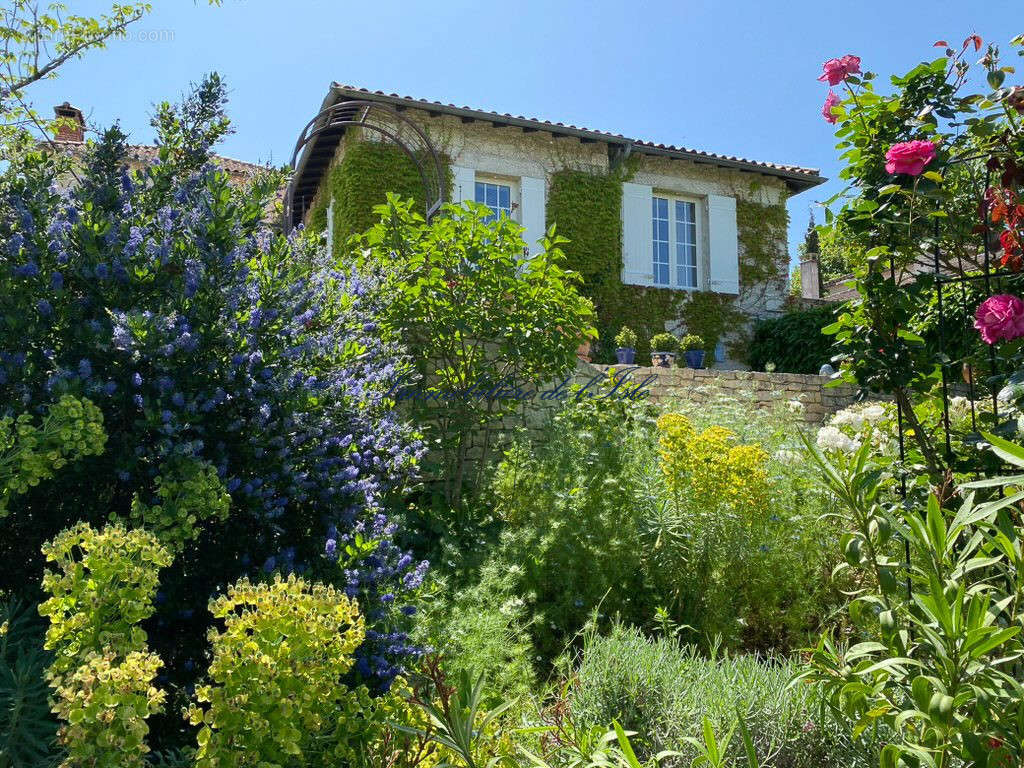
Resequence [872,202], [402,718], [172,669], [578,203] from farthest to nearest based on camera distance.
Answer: [578,203], [872,202], [172,669], [402,718]

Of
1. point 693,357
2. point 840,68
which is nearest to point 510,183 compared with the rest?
point 693,357

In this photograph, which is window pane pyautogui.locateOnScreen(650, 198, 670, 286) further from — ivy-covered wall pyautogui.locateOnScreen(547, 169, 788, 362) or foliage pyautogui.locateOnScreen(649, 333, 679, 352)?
foliage pyautogui.locateOnScreen(649, 333, 679, 352)

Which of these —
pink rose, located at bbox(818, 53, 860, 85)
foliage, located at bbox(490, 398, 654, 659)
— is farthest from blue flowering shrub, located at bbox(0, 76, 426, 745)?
pink rose, located at bbox(818, 53, 860, 85)

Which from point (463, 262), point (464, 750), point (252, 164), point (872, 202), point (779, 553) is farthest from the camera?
point (252, 164)

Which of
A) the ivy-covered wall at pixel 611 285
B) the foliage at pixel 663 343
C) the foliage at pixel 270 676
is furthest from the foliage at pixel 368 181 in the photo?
the foliage at pixel 270 676

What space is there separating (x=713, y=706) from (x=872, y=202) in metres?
1.70

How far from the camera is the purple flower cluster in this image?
2.28m

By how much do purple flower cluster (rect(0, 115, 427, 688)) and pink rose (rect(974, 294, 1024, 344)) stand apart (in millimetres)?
1921

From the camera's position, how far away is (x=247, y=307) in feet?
8.44

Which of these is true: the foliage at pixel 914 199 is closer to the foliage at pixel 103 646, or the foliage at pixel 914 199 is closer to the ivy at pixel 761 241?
the foliage at pixel 103 646

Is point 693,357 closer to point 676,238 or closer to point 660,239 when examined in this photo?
point 660,239

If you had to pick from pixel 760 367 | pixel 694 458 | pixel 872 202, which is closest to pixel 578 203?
pixel 760 367

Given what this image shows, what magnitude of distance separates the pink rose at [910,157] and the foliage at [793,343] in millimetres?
8598

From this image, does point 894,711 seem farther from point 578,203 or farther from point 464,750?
point 578,203
